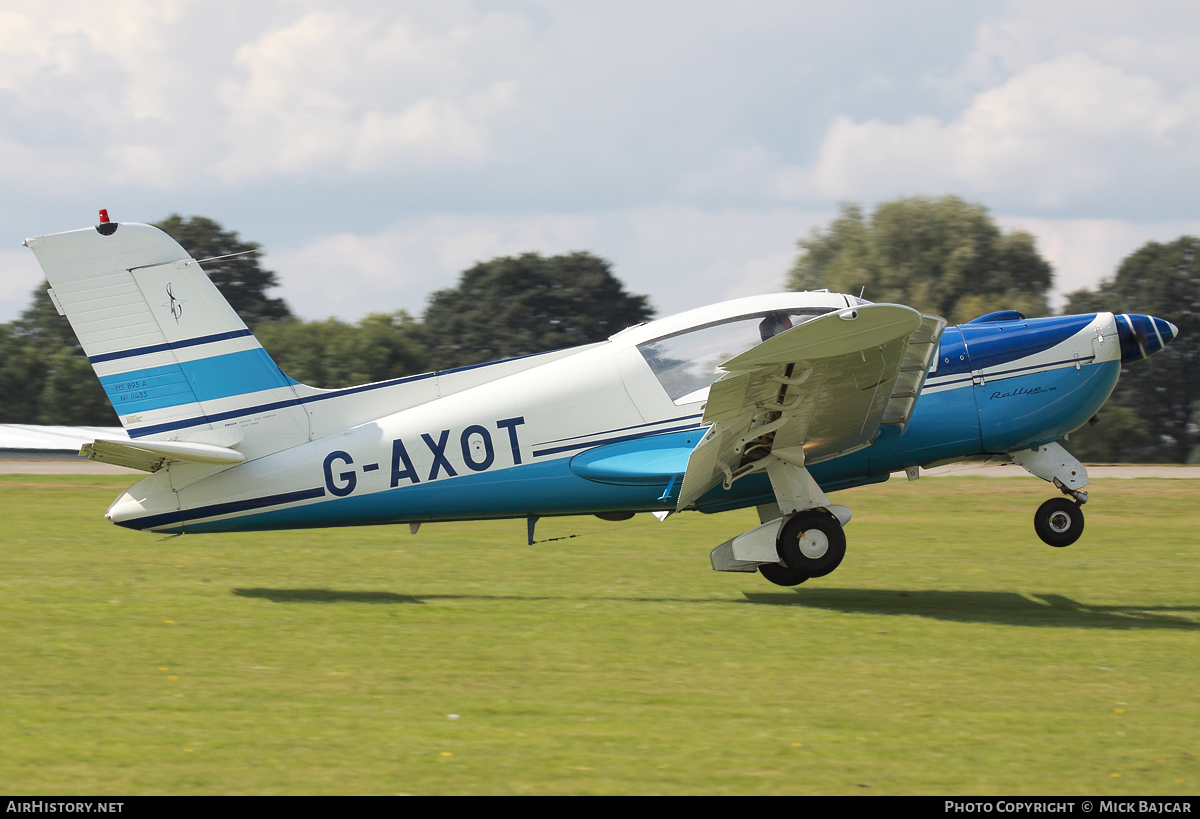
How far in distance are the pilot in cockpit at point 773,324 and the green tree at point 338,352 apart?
3669 cm

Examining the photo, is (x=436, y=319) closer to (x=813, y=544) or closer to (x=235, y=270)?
(x=235, y=270)

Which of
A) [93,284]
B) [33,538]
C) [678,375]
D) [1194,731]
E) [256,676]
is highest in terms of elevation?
[93,284]

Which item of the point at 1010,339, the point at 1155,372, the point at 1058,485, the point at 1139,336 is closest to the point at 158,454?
the point at 1010,339

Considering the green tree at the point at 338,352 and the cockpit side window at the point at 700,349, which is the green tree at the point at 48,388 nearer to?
the green tree at the point at 338,352

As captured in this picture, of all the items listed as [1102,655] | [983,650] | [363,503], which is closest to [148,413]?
[363,503]

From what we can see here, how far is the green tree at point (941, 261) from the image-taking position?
42.0 meters

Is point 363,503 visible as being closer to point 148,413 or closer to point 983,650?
point 148,413

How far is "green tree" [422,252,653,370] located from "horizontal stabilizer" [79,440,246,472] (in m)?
45.7

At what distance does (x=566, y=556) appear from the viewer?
1105 centimetres

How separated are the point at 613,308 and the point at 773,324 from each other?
4773cm

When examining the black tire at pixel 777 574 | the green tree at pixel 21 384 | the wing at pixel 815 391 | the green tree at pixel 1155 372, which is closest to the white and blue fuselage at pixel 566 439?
the wing at pixel 815 391

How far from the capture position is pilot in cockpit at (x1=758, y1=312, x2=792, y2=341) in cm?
873

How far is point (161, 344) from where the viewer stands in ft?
29.2
